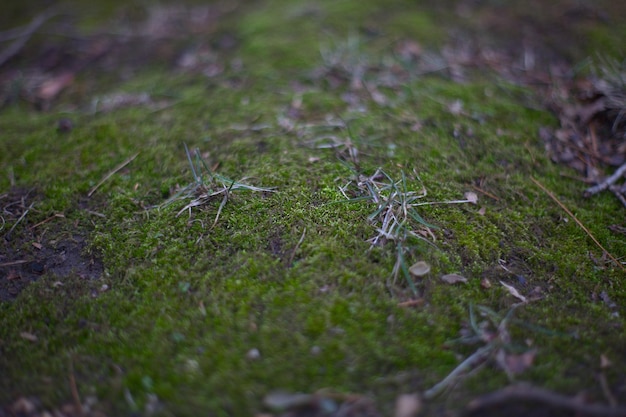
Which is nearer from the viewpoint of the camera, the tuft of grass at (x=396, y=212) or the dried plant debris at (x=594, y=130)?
the tuft of grass at (x=396, y=212)

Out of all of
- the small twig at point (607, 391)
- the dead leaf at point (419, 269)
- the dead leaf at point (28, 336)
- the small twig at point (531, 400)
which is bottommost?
the small twig at point (607, 391)

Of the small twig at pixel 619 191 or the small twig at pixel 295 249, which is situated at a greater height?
the small twig at pixel 295 249

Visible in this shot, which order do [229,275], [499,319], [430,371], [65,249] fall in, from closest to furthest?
[430,371], [499,319], [229,275], [65,249]

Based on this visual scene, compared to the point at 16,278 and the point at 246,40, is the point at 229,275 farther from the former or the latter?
the point at 246,40

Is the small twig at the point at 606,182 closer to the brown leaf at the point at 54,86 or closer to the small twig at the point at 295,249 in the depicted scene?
Result: the small twig at the point at 295,249

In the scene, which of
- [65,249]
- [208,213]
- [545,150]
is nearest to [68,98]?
[65,249]

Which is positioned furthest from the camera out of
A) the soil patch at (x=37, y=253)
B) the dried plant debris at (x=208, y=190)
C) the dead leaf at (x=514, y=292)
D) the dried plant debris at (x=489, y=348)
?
the dried plant debris at (x=208, y=190)

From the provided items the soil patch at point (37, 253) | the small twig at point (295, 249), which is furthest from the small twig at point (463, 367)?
the soil patch at point (37, 253)
